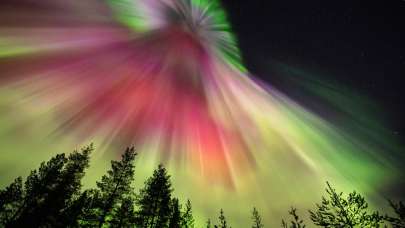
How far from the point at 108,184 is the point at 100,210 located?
2650mm

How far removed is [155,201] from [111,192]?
540 cm

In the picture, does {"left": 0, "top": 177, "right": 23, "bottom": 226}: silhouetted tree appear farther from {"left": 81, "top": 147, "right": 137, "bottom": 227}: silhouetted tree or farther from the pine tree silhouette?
{"left": 81, "top": 147, "right": 137, "bottom": 227}: silhouetted tree

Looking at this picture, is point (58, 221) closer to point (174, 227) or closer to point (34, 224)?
point (34, 224)

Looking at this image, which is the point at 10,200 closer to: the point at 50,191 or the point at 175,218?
the point at 50,191

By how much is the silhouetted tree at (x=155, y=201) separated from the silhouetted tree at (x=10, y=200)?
44.8 feet

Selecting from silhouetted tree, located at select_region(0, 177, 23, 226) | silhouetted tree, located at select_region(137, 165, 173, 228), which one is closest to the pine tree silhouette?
silhouetted tree, located at select_region(0, 177, 23, 226)

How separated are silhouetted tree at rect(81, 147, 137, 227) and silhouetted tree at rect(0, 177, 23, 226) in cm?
931

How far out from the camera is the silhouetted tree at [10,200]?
86.8 feet

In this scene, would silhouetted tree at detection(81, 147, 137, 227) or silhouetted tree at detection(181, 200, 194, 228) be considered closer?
silhouetted tree at detection(81, 147, 137, 227)

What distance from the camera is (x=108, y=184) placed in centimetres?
2405

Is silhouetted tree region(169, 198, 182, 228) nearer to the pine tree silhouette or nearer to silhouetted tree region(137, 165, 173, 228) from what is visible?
silhouetted tree region(137, 165, 173, 228)

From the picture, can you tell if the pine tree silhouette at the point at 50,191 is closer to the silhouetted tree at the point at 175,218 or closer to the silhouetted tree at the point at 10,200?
the silhouetted tree at the point at 10,200

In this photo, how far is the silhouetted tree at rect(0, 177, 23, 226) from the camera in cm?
2645

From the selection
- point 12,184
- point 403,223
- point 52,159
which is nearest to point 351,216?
point 403,223
